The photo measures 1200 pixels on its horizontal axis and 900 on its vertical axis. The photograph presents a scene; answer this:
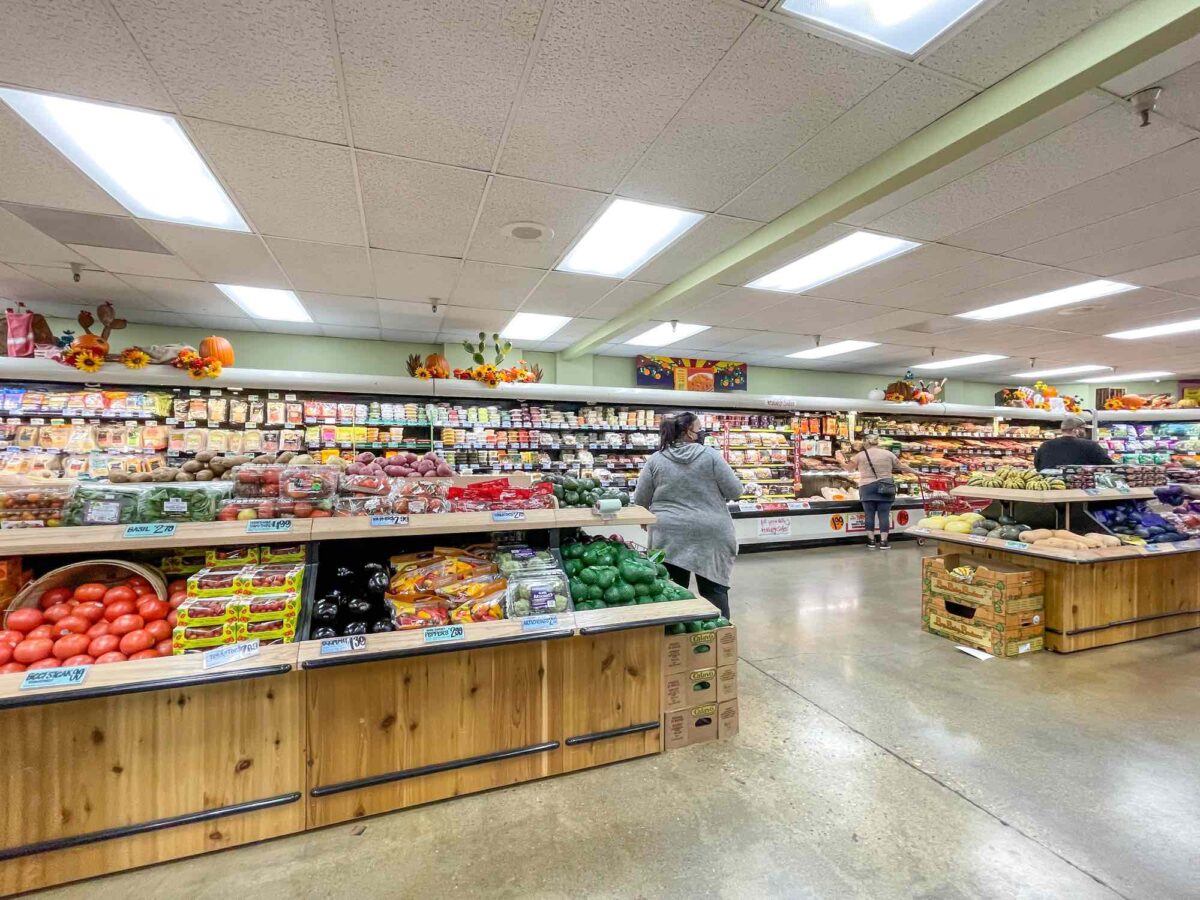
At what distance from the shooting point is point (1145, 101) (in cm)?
237

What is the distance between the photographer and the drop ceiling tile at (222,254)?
3756 mm

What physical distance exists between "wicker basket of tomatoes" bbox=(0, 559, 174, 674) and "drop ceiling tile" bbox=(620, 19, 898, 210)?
10.1ft

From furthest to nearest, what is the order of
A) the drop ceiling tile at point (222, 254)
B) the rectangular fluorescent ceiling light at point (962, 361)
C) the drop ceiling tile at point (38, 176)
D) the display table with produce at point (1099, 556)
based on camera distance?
the rectangular fluorescent ceiling light at point (962, 361), the display table with produce at point (1099, 556), the drop ceiling tile at point (222, 254), the drop ceiling tile at point (38, 176)

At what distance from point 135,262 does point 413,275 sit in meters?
2.12

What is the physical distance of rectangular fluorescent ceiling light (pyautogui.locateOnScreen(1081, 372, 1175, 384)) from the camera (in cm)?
1071

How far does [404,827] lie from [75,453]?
471 cm

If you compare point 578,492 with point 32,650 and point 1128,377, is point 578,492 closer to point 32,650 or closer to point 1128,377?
point 32,650

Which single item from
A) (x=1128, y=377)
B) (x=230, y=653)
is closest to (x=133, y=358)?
(x=230, y=653)

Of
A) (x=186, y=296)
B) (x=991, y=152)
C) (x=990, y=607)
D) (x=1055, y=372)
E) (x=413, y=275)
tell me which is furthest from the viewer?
(x=1055, y=372)

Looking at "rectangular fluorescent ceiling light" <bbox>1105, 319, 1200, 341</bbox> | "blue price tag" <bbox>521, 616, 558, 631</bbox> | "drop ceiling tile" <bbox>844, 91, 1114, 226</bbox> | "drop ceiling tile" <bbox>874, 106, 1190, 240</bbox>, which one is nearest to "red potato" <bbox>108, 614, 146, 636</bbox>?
"blue price tag" <bbox>521, 616, 558, 631</bbox>

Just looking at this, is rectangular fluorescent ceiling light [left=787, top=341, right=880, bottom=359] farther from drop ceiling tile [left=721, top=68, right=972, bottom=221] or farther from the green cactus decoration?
drop ceiling tile [left=721, top=68, right=972, bottom=221]

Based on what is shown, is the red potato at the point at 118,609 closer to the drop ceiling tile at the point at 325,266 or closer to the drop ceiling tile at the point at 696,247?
the drop ceiling tile at the point at 325,266

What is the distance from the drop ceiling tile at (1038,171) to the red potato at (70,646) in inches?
185

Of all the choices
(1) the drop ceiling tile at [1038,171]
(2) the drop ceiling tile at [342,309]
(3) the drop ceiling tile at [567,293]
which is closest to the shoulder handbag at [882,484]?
(1) the drop ceiling tile at [1038,171]
